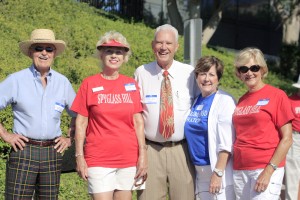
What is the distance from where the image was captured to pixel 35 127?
4277 mm

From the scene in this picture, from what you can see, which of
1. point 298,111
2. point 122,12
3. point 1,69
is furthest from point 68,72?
point 122,12

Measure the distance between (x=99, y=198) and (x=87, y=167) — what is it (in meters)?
0.28

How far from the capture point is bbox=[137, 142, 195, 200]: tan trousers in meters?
4.68

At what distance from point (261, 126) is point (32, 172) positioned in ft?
6.46

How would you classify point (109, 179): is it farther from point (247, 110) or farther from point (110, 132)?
point (247, 110)

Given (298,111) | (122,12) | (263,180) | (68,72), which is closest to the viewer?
(263,180)

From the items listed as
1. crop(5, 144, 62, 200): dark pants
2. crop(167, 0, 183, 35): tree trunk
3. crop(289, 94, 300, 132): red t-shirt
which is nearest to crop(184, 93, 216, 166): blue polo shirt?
crop(5, 144, 62, 200): dark pants

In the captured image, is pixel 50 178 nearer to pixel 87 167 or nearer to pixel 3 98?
pixel 87 167

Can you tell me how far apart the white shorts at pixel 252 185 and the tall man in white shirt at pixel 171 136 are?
23.8 inches

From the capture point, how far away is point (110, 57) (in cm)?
439

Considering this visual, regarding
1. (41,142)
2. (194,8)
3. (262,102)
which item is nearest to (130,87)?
(41,142)

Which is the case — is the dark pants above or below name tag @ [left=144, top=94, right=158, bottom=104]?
below

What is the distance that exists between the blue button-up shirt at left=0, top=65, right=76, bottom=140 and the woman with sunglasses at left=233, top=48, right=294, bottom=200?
62.3 inches

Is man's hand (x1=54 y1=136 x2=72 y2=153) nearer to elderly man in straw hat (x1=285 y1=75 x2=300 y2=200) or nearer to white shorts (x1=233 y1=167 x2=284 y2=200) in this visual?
white shorts (x1=233 y1=167 x2=284 y2=200)
